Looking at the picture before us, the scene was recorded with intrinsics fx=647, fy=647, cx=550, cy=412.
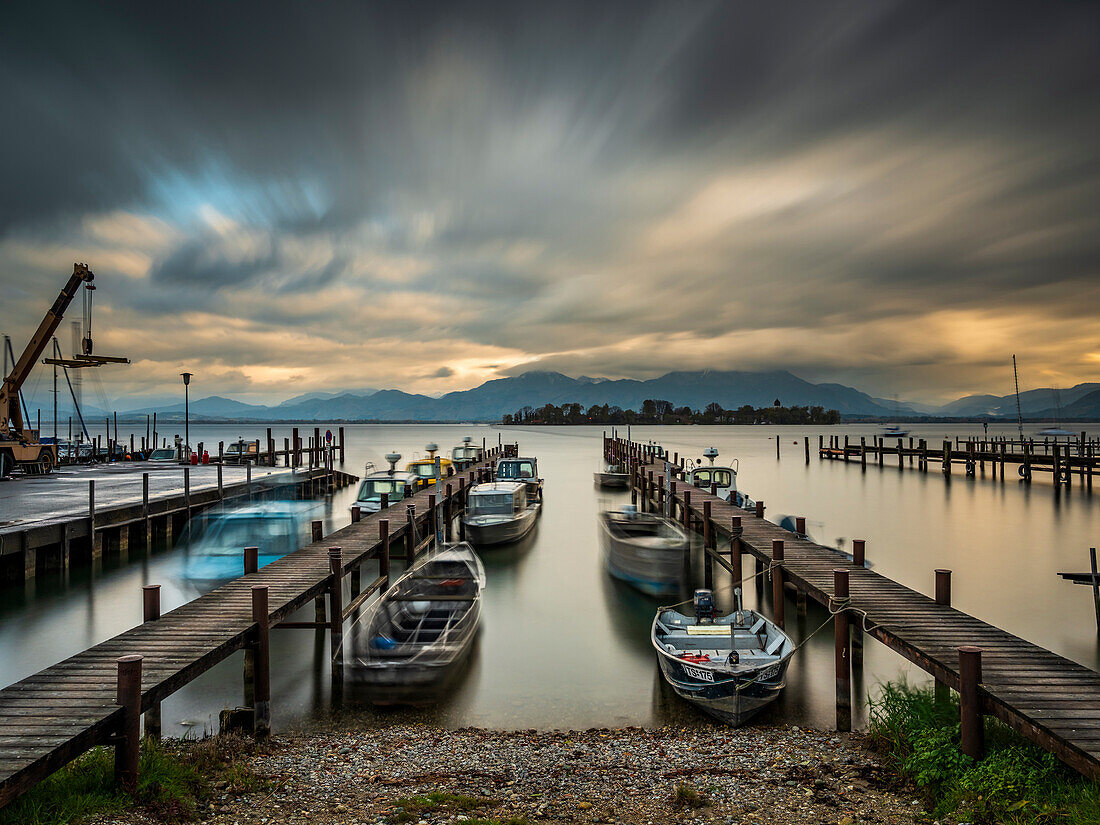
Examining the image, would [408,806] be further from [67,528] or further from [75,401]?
[75,401]

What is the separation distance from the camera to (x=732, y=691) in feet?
32.6

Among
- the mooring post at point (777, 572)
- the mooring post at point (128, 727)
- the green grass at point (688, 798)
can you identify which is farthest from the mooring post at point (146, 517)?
the green grass at point (688, 798)

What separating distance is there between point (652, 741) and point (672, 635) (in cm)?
266

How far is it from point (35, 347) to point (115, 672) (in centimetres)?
3907

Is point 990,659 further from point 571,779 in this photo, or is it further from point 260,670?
point 260,670

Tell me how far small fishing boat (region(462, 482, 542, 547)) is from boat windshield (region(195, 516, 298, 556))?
7.71 metres

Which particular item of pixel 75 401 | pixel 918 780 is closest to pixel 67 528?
pixel 918 780

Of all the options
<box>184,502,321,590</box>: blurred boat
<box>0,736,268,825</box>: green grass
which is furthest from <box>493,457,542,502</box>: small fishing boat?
<box>0,736,268,825</box>: green grass

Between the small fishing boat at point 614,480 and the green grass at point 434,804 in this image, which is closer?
the green grass at point 434,804

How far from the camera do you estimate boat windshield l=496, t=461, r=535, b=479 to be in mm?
35188

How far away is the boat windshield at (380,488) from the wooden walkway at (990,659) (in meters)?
16.3

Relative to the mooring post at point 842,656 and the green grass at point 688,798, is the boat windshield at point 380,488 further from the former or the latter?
the green grass at point 688,798

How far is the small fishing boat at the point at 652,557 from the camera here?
18062mm

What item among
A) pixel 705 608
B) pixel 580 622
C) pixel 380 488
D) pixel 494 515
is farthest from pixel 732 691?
pixel 380 488
